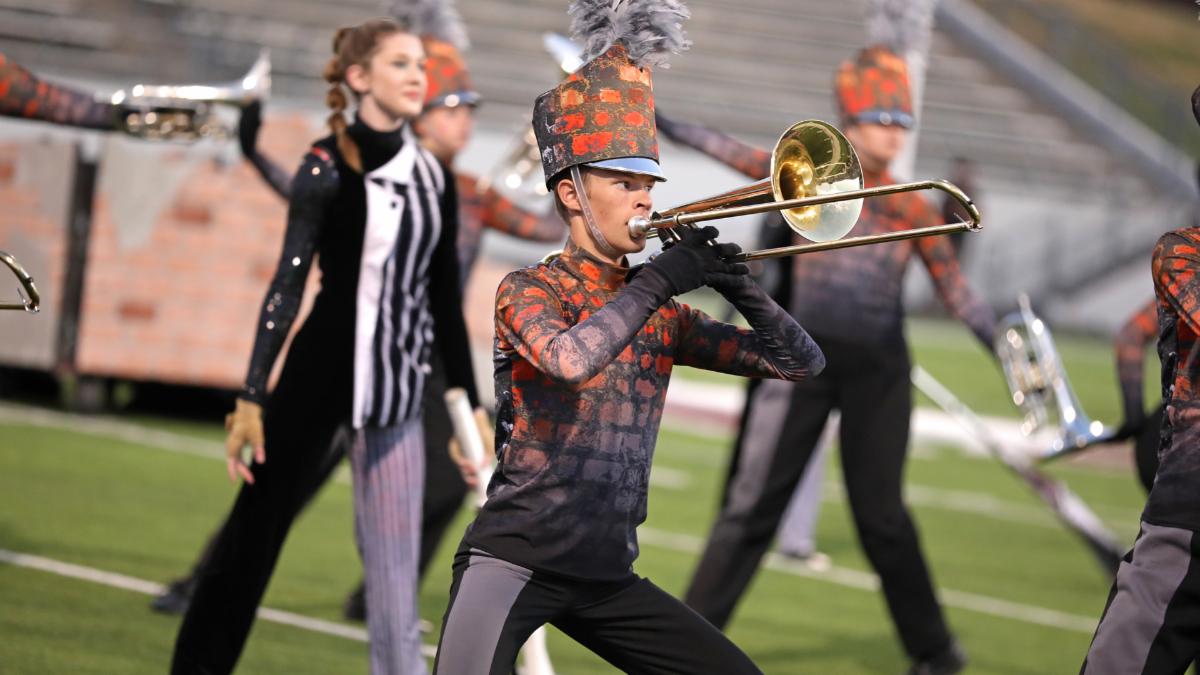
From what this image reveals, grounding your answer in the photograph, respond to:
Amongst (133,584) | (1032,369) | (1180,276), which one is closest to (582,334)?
(1180,276)

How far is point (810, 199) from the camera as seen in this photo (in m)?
3.27

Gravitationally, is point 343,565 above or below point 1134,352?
below

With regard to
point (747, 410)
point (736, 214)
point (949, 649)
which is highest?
point (736, 214)

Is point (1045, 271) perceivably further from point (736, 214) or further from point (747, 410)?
point (736, 214)

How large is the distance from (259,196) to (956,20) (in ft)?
71.8

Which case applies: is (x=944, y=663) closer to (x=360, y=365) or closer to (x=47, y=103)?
(x=360, y=365)

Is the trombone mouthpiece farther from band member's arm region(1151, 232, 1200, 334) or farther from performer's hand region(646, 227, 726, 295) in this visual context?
band member's arm region(1151, 232, 1200, 334)

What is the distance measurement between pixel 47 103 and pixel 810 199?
3.15 meters

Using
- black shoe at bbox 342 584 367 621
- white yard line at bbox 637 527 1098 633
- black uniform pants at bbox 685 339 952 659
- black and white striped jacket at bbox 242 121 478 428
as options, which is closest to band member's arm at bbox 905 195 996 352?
black uniform pants at bbox 685 339 952 659

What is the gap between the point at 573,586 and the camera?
3451 mm

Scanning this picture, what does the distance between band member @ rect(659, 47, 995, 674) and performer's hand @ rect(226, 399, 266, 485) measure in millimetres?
2077

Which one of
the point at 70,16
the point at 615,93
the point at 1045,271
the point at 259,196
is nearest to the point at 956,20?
the point at 1045,271

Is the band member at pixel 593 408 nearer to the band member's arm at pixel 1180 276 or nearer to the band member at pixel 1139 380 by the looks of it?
the band member's arm at pixel 1180 276

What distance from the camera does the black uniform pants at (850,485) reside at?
20.1ft
